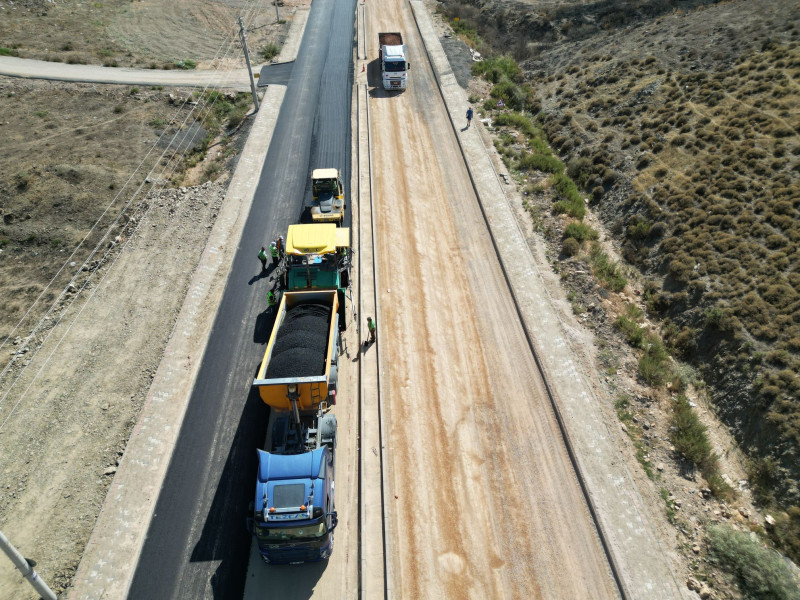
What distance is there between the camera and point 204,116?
118 ft

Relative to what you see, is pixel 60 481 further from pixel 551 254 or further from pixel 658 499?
pixel 551 254

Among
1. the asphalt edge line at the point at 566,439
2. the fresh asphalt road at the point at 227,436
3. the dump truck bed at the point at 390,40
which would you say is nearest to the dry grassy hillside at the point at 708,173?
the asphalt edge line at the point at 566,439

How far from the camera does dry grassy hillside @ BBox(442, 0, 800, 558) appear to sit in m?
18.8

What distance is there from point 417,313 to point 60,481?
14.4 metres

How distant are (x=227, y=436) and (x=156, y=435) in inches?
98.0

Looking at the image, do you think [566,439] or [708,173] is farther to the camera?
[708,173]

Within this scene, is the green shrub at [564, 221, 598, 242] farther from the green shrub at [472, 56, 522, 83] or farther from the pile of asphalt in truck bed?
the green shrub at [472, 56, 522, 83]

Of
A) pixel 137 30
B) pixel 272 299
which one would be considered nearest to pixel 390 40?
pixel 137 30

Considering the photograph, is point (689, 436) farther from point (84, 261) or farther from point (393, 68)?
point (393, 68)

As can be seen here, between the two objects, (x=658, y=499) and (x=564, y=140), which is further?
(x=564, y=140)

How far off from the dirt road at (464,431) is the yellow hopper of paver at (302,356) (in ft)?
10.7

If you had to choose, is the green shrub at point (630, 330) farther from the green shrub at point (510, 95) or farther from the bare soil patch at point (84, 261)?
the green shrub at point (510, 95)

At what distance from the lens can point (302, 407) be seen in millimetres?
16297

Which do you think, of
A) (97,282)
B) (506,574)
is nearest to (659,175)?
(506,574)
